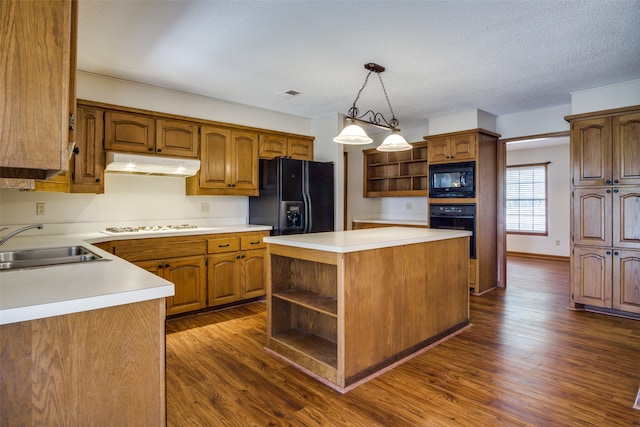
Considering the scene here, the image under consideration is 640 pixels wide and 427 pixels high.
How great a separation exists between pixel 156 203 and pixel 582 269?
4.65 m

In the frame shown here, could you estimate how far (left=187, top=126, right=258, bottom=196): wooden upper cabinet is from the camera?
3936 mm

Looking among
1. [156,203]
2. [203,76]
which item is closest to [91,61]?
[203,76]

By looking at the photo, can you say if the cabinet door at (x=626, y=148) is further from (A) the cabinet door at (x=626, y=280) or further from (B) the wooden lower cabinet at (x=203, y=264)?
(B) the wooden lower cabinet at (x=203, y=264)

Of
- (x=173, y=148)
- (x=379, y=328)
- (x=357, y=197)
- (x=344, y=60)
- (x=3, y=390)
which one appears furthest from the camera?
(x=357, y=197)

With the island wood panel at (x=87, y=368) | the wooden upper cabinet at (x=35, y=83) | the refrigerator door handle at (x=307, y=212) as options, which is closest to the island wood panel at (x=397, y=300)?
the island wood panel at (x=87, y=368)

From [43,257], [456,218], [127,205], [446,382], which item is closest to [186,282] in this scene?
[127,205]

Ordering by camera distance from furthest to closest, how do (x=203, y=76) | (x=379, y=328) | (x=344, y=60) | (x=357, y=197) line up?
1. (x=357, y=197)
2. (x=203, y=76)
3. (x=344, y=60)
4. (x=379, y=328)

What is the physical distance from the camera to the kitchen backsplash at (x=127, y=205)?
3123 mm

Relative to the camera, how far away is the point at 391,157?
5.85m

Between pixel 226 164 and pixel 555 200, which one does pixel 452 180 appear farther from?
pixel 555 200

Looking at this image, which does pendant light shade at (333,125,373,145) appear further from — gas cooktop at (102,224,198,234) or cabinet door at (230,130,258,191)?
gas cooktop at (102,224,198,234)

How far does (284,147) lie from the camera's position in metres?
4.65

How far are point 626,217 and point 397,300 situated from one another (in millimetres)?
2689

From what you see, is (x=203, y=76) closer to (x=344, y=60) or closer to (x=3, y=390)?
(x=344, y=60)
